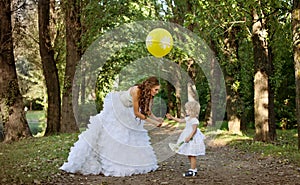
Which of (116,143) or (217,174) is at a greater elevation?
(116,143)

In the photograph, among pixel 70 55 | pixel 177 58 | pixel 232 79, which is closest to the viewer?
pixel 70 55

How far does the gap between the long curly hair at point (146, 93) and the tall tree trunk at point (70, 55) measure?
9038mm

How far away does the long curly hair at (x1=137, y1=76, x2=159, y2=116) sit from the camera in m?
7.89

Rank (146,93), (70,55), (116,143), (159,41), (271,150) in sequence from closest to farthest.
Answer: (146,93)
(116,143)
(271,150)
(159,41)
(70,55)

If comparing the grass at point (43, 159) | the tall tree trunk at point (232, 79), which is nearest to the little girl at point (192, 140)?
the grass at point (43, 159)

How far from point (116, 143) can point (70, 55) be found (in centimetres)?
Answer: 924

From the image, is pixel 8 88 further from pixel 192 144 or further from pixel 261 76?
pixel 192 144

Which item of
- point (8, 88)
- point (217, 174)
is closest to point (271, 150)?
point (217, 174)

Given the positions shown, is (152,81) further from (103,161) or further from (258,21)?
(258,21)

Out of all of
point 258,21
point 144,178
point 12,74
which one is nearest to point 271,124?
point 258,21

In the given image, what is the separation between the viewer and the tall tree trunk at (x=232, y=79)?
54.6ft

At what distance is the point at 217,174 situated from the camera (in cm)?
837

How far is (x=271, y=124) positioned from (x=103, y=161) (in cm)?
748

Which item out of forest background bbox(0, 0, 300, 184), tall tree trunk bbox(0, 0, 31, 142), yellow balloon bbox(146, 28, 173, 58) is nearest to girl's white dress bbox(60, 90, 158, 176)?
yellow balloon bbox(146, 28, 173, 58)
